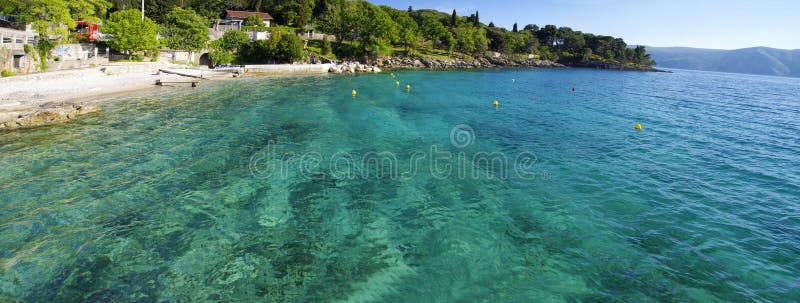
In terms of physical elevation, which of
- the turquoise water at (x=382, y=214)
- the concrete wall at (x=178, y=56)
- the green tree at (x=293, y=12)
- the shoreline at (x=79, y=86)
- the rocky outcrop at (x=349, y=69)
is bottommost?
the turquoise water at (x=382, y=214)

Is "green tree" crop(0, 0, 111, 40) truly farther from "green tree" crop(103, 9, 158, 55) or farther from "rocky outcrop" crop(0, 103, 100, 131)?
"rocky outcrop" crop(0, 103, 100, 131)

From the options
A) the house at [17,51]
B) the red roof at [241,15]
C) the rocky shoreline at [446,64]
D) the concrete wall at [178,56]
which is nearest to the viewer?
the house at [17,51]

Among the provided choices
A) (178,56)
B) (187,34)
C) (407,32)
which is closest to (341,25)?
(407,32)

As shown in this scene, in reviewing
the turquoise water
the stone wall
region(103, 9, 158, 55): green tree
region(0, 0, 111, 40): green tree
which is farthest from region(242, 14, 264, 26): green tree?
the turquoise water

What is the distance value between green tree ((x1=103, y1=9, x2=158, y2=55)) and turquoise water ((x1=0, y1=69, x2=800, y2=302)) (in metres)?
28.1

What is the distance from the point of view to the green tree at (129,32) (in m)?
52.8

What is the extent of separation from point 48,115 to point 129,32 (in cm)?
3068

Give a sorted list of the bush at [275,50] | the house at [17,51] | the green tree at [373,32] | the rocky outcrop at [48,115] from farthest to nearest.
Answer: the green tree at [373,32] → the bush at [275,50] → the house at [17,51] → the rocky outcrop at [48,115]

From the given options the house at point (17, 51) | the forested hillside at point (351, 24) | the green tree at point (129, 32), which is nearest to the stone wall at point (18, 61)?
the house at point (17, 51)

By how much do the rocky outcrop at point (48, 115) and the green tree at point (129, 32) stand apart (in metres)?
26.1

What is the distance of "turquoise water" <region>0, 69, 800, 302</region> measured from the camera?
12117mm

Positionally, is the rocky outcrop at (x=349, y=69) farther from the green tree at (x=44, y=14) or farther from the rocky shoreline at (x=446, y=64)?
the green tree at (x=44, y=14)

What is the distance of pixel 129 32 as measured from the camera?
53.7 meters

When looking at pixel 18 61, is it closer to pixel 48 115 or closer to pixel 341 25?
pixel 48 115
